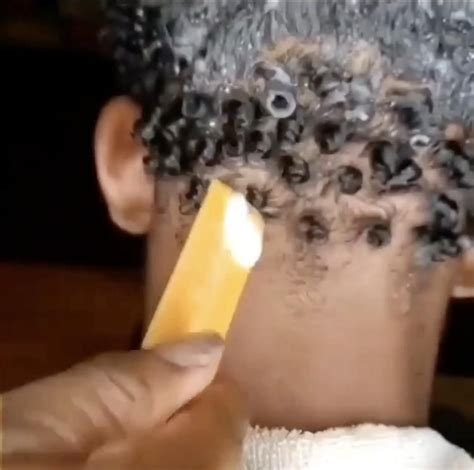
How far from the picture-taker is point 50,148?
57.4 inches

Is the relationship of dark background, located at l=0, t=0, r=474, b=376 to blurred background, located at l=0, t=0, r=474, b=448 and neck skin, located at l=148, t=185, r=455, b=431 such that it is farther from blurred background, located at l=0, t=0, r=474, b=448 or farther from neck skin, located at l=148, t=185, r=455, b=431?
neck skin, located at l=148, t=185, r=455, b=431

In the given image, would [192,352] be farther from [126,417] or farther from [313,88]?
[313,88]

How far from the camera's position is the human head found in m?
0.72

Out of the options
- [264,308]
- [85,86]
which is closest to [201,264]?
[264,308]

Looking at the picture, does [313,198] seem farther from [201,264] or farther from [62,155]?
[62,155]

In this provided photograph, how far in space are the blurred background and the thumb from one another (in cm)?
76

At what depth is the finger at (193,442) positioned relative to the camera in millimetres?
577

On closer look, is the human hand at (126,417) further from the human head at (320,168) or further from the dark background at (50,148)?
the dark background at (50,148)

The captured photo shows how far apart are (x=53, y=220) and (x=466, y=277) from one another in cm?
77

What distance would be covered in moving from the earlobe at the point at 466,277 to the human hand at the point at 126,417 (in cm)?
23

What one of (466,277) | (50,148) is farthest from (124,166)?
(50,148)

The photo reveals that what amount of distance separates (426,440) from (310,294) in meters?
0.12

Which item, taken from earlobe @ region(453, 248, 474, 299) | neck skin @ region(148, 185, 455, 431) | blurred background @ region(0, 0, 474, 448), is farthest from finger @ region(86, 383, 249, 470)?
blurred background @ region(0, 0, 474, 448)

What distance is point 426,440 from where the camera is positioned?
0.76 metres
